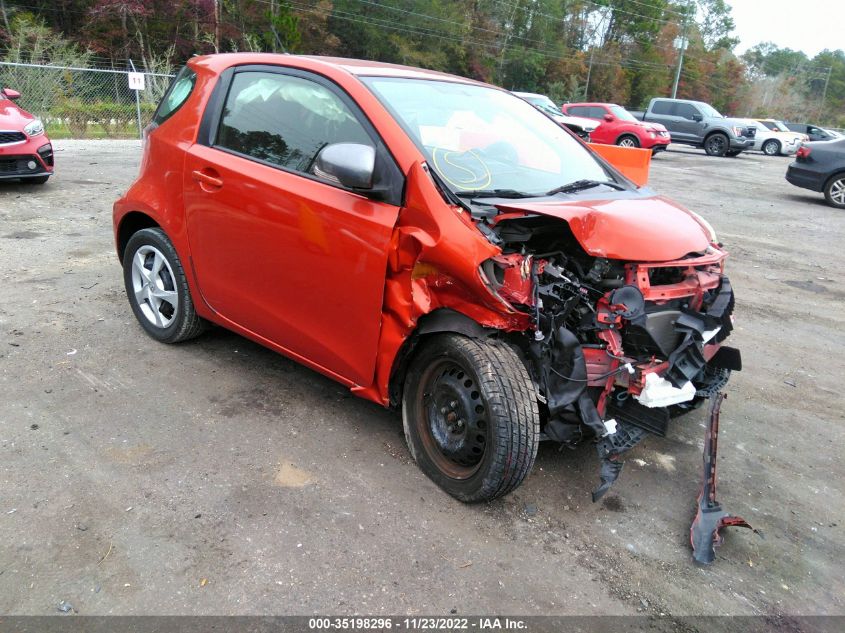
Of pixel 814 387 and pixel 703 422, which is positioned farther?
pixel 814 387

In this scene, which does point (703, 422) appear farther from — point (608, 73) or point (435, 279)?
point (608, 73)

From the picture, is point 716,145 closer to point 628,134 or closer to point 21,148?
point 628,134

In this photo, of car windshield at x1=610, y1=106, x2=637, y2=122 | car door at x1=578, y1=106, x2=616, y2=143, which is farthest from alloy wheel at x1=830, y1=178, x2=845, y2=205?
car windshield at x1=610, y1=106, x2=637, y2=122

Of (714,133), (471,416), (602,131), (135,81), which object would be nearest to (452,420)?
(471,416)

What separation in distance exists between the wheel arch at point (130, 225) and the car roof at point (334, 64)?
1.04 m

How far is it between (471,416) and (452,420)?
16cm

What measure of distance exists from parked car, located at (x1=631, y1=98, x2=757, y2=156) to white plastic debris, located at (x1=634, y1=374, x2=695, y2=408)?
77.4 ft

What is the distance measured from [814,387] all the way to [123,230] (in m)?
4.79

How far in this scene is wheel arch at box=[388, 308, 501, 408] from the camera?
2.81 metres

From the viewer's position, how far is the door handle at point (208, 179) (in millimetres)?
3555

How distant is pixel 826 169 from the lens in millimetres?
12305

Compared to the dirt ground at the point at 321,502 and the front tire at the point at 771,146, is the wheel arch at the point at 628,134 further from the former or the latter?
the dirt ground at the point at 321,502

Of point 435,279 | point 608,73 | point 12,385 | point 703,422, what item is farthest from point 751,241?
point 608,73

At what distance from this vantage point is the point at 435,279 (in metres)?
2.85
